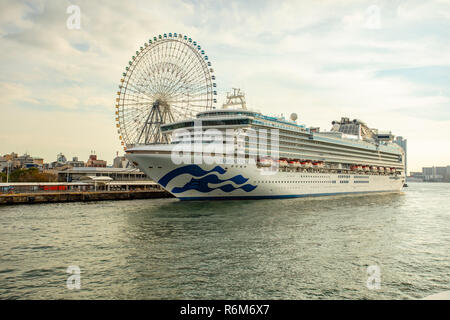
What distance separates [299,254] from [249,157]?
2330cm

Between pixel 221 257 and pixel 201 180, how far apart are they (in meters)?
20.5

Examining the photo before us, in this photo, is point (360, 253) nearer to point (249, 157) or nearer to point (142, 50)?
point (249, 157)

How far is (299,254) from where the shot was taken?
1568cm

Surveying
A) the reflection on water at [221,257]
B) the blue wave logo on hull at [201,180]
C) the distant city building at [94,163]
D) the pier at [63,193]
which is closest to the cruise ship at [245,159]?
the blue wave logo on hull at [201,180]

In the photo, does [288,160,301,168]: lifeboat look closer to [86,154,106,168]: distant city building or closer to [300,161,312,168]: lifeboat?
[300,161,312,168]: lifeboat

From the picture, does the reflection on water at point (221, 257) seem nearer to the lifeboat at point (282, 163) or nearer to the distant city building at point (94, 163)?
the lifeboat at point (282, 163)

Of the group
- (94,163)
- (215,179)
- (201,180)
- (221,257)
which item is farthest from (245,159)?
(94,163)

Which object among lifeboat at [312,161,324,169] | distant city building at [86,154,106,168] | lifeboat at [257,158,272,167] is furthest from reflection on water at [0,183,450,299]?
distant city building at [86,154,106,168]

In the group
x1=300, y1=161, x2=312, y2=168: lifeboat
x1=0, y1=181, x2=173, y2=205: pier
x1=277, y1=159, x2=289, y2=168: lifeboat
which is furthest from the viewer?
x1=300, y1=161, x2=312, y2=168: lifeboat

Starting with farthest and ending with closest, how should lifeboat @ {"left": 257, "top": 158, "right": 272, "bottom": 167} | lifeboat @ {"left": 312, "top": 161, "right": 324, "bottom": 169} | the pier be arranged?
1. lifeboat @ {"left": 312, "top": 161, "right": 324, "bottom": 169}
2. the pier
3. lifeboat @ {"left": 257, "top": 158, "right": 272, "bottom": 167}

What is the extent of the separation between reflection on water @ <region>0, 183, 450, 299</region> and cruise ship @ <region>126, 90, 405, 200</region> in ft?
32.0

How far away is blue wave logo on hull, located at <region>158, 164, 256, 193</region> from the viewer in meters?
34.3

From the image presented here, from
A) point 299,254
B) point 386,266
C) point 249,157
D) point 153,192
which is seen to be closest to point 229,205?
point 249,157

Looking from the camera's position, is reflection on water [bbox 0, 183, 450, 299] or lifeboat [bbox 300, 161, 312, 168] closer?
reflection on water [bbox 0, 183, 450, 299]
